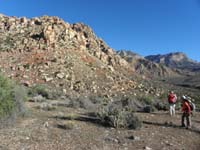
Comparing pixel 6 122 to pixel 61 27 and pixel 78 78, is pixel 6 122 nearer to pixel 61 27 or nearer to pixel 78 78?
pixel 78 78


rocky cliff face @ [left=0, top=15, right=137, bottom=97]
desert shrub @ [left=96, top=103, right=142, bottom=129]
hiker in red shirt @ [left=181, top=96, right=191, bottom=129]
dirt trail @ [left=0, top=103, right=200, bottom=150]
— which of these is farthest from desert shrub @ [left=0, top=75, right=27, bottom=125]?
rocky cliff face @ [left=0, top=15, right=137, bottom=97]

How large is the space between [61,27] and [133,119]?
36567 mm

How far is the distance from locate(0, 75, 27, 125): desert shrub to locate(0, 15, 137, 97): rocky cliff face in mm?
17989

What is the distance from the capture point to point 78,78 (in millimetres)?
37406

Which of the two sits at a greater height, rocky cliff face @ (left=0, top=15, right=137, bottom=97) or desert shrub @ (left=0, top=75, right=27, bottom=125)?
rocky cliff face @ (left=0, top=15, right=137, bottom=97)

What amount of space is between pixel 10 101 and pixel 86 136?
3.39 metres

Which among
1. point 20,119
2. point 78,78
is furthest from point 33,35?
point 20,119

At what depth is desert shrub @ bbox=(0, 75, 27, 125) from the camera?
12661mm

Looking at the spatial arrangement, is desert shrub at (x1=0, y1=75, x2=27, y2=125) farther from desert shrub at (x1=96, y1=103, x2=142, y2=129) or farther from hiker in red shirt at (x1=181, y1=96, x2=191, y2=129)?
hiker in red shirt at (x1=181, y1=96, x2=191, y2=129)

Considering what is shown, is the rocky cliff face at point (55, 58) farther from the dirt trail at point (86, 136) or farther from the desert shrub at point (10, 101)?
the dirt trail at point (86, 136)

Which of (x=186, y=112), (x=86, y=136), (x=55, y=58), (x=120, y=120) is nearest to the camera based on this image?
(x=86, y=136)

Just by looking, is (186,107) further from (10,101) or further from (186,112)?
(10,101)

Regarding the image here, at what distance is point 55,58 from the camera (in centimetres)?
3991

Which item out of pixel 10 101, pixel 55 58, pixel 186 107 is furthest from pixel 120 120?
pixel 55 58
